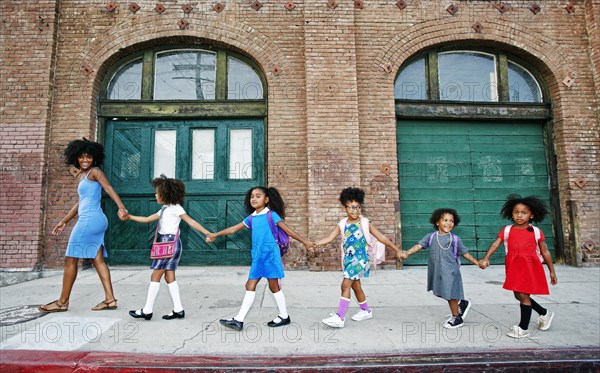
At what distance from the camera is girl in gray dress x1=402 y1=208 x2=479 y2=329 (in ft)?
12.3

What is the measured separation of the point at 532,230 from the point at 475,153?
4.41 metres

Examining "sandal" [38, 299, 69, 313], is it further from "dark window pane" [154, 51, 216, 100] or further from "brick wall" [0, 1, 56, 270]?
"dark window pane" [154, 51, 216, 100]

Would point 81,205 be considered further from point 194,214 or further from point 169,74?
point 169,74

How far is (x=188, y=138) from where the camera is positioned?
7562 millimetres

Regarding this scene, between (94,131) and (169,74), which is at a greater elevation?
(169,74)

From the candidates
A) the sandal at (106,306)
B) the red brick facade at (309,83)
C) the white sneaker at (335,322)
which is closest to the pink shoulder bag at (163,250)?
the sandal at (106,306)

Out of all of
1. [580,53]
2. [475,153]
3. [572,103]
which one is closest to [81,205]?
[475,153]

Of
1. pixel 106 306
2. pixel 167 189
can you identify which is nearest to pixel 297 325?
pixel 167 189

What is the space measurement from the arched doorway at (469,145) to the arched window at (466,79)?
0.02 metres

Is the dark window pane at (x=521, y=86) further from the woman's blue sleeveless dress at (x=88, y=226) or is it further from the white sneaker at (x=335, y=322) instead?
the woman's blue sleeveless dress at (x=88, y=226)

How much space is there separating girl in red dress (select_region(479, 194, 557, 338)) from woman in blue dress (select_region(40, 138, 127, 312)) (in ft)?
14.5

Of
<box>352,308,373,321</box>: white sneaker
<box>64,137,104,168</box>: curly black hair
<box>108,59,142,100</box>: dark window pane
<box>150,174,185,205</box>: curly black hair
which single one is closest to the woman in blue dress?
<box>64,137,104,168</box>: curly black hair

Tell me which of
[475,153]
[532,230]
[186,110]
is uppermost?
[186,110]

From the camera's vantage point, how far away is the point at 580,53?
7.68 m
